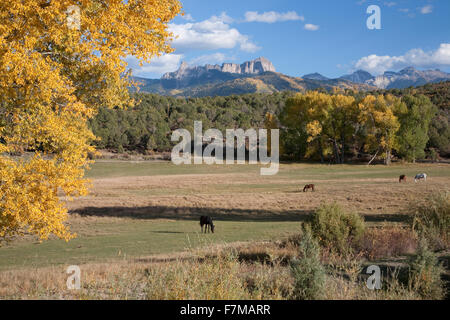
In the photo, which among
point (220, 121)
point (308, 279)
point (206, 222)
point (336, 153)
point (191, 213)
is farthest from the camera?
point (220, 121)

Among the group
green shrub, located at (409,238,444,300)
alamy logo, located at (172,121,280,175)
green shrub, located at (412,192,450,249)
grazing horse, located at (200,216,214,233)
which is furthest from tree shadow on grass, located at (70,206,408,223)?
alamy logo, located at (172,121,280,175)

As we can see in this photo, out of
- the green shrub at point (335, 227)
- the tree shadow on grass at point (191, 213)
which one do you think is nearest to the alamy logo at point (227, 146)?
the tree shadow on grass at point (191, 213)

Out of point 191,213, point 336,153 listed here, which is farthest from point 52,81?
point 336,153

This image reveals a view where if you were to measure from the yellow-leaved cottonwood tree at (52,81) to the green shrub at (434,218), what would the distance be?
39.5 ft

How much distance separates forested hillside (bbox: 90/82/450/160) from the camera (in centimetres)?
8488

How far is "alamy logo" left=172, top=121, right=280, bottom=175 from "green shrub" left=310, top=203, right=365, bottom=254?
2750 inches

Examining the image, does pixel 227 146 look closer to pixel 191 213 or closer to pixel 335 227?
pixel 191 213

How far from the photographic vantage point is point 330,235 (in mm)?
14016

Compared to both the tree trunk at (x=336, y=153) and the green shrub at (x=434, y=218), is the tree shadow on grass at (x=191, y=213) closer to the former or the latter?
the green shrub at (x=434, y=218)

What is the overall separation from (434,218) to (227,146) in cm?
8558

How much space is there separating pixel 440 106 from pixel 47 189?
12070 centimetres

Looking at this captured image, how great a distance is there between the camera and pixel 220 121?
121 m

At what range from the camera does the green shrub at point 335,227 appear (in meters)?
13.8
